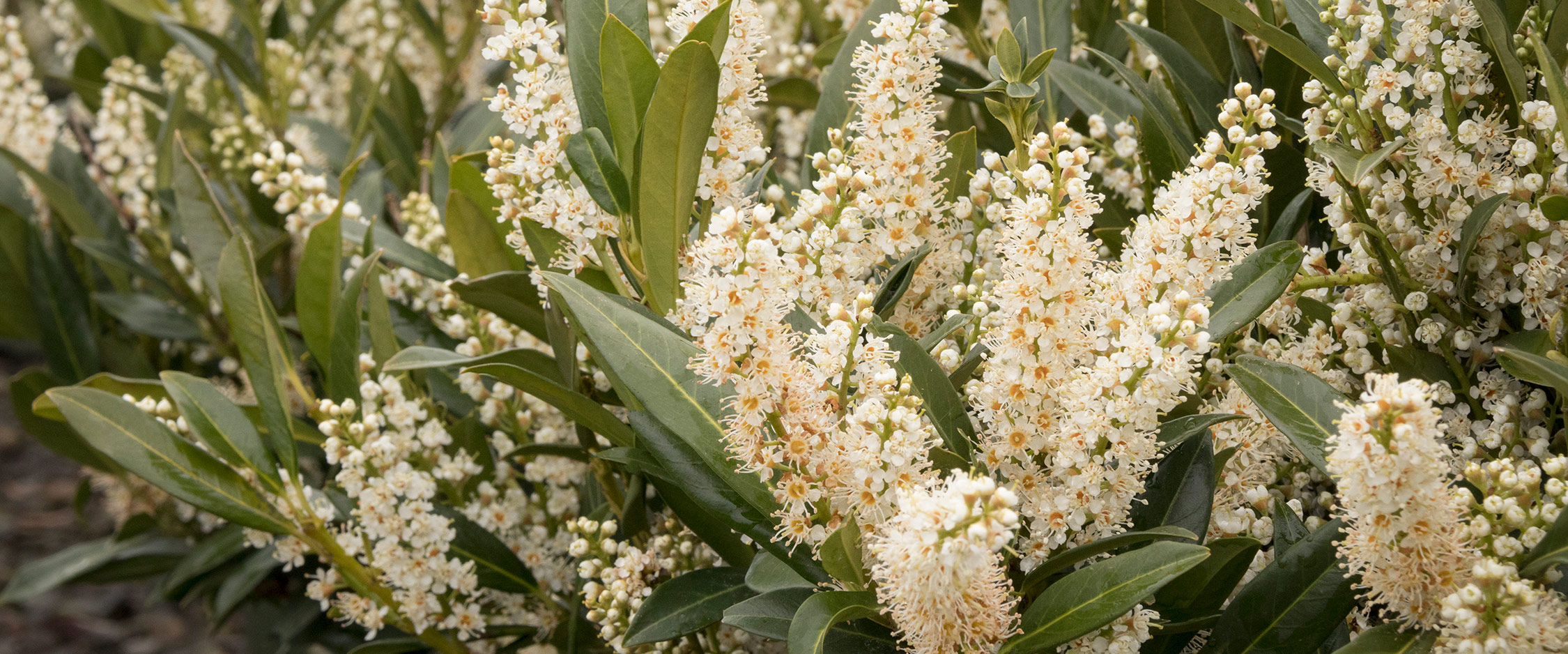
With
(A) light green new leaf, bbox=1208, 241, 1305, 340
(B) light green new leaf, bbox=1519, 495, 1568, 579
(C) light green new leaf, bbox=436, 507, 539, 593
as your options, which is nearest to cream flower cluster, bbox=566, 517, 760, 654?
(C) light green new leaf, bbox=436, 507, 539, 593

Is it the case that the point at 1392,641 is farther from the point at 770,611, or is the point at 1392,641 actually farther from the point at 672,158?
the point at 672,158

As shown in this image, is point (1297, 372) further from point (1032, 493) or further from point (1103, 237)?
point (1103, 237)

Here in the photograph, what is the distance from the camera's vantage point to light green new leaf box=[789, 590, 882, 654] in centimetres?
84

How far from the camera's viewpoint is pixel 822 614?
2.90 feet

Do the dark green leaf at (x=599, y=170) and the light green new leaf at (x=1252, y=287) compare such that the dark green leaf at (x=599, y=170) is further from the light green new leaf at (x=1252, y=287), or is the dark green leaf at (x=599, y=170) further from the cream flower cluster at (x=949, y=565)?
the light green new leaf at (x=1252, y=287)

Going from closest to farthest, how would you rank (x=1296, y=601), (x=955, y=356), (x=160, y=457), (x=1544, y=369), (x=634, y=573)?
(x=1544, y=369)
(x=1296, y=601)
(x=955, y=356)
(x=634, y=573)
(x=160, y=457)

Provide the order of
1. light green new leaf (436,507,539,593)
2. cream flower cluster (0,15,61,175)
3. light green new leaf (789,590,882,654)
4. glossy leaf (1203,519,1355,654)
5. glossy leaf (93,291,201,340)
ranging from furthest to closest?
cream flower cluster (0,15,61,175) → glossy leaf (93,291,201,340) → light green new leaf (436,507,539,593) → glossy leaf (1203,519,1355,654) → light green new leaf (789,590,882,654)

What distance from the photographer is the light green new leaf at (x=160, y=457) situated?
1.29 meters

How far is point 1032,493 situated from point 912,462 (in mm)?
121

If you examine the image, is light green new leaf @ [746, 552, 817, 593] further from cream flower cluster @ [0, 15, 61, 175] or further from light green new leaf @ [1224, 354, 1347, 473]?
cream flower cluster @ [0, 15, 61, 175]

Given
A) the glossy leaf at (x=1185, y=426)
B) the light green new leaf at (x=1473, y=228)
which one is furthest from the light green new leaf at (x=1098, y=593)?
the light green new leaf at (x=1473, y=228)

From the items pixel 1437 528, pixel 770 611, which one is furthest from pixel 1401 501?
pixel 770 611

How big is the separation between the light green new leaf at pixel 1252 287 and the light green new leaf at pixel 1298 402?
0.05m

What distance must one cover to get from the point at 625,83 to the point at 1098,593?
68cm
